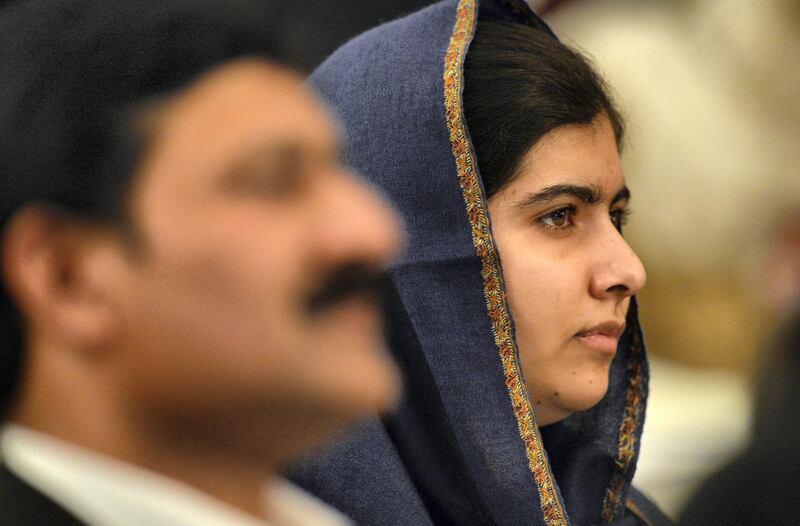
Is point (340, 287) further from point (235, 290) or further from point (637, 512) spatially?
point (637, 512)

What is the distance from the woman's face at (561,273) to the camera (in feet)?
5.56

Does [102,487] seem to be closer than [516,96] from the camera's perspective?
Yes

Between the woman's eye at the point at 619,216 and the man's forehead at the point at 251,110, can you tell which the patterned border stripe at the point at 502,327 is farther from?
the man's forehead at the point at 251,110

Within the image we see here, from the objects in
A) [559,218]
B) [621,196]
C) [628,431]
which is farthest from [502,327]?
[628,431]

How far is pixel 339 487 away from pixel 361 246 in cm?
93

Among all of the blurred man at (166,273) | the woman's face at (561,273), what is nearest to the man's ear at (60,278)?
the blurred man at (166,273)

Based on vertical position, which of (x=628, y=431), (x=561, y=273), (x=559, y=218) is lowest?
(x=628, y=431)

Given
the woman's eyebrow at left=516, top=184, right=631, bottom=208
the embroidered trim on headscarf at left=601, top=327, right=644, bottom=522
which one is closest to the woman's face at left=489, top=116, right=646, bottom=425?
the woman's eyebrow at left=516, top=184, right=631, bottom=208

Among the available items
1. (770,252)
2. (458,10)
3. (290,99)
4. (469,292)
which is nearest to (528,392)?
→ (469,292)

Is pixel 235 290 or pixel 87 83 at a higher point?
pixel 87 83

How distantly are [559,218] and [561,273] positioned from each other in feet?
0.34

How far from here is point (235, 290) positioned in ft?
2.40

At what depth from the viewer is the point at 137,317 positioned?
0.73 meters

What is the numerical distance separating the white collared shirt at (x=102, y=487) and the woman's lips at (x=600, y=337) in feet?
3.29
